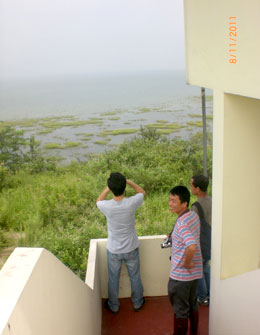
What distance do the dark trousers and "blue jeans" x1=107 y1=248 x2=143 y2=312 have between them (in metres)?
0.52

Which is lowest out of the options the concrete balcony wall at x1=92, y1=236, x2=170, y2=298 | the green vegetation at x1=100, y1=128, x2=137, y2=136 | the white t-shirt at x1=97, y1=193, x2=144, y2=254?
the green vegetation at x1=100, y1=128, x2=137, y2=136

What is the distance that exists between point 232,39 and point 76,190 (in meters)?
5.60

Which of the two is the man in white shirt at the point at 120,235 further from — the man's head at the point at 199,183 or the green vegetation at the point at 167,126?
the green vegetation at the point at 167,126

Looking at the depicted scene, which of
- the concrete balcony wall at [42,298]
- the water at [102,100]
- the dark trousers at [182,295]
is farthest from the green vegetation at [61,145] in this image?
the dark trousers at [182,295]

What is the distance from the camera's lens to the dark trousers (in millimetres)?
2049

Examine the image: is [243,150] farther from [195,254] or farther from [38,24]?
[38,24]

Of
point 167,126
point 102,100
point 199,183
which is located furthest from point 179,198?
point 102,100

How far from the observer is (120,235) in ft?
8.02

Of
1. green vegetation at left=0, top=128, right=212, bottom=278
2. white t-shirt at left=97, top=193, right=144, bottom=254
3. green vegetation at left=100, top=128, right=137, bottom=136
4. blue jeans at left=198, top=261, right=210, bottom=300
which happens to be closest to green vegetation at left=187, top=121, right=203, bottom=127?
green vegetation at left=100, top=128, right=137, bottom=136

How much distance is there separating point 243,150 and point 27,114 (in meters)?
14.2

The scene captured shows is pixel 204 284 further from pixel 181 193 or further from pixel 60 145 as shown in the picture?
pixel 60 145

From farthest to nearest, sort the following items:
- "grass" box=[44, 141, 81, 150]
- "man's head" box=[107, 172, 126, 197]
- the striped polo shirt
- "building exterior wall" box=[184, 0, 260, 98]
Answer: "grass" box=[44, 141, 81, 150]
"man's head" box=[107, 172, 126, 197]
the striped polo shirt
"building exterior wall" box=[184, 0, 260, 98]

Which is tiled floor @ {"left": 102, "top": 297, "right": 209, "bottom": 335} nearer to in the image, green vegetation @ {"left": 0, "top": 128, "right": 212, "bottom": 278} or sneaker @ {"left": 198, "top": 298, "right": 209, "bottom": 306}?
sneaker @ {"left": 198, "top": 298, "right": 209, "bottom": 306}

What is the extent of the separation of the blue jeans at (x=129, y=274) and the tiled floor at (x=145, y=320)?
0.23 ft
